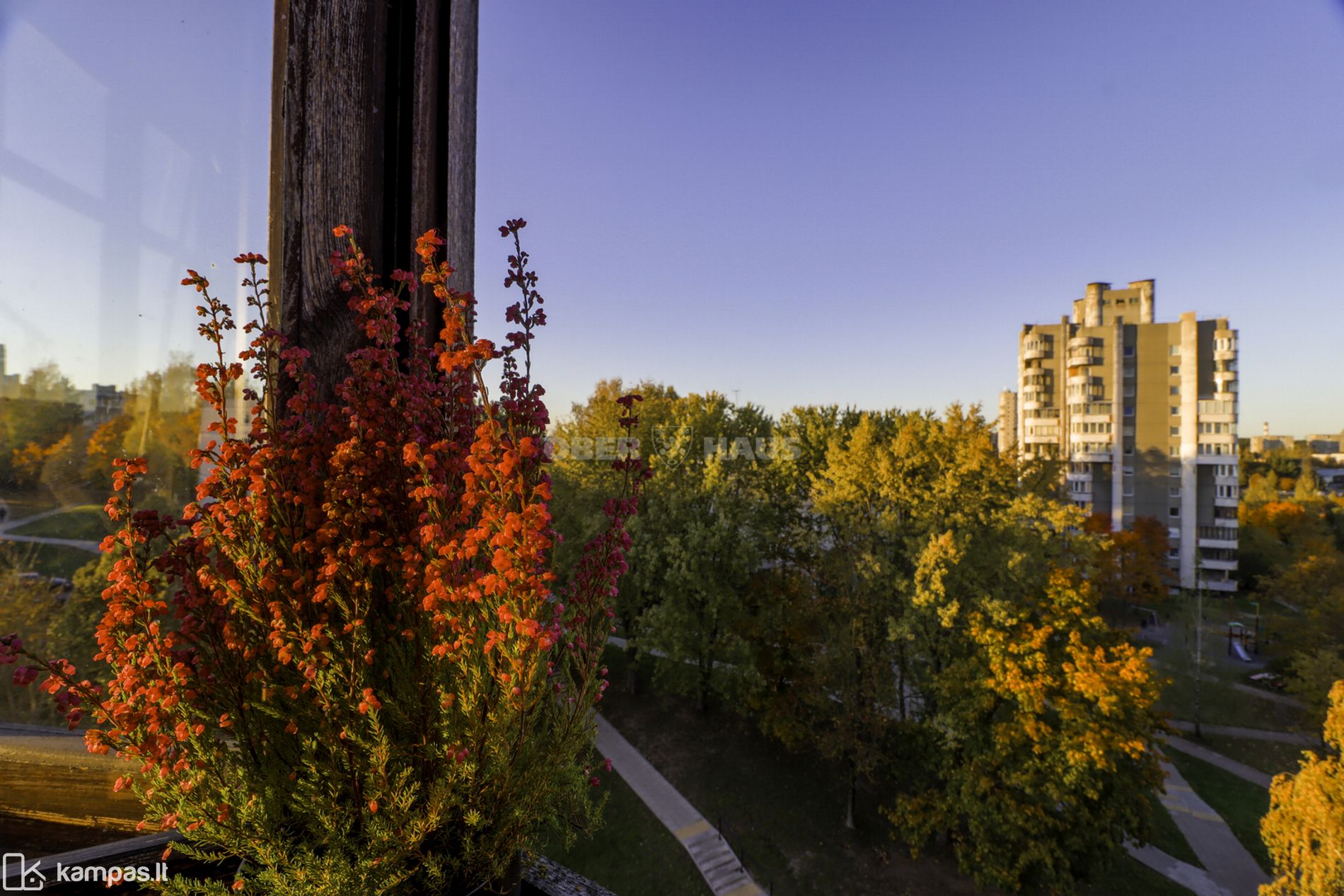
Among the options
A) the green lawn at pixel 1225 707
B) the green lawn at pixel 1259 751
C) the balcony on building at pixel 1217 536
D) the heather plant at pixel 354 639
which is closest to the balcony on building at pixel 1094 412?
the balcony on building at pixel 1217 536

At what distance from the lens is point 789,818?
34.3 feet

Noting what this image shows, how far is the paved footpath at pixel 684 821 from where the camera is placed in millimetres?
8836

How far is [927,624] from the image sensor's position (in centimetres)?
1048

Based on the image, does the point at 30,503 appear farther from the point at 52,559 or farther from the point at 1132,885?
the point at 1132,885

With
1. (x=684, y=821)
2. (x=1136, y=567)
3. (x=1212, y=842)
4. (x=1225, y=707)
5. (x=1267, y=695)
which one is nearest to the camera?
(x=684, y=821)

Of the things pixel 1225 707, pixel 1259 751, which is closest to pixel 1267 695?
pixel 1225 707

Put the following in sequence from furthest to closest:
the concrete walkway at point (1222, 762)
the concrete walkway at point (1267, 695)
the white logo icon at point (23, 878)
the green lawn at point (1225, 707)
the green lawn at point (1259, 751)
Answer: the concrete walkway at point (1267, 695) → the green lawn at point (1225, 707) → the green lawn at point (1259, 751) → the concrete walkway at point (1222, 762) → the white logo icon at point (23, 878)

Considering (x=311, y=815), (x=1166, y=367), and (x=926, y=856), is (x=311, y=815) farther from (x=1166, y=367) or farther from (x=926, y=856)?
(x=1166, y=367)

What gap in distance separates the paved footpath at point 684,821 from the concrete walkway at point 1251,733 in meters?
14.8

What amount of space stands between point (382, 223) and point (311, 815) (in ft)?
4.33

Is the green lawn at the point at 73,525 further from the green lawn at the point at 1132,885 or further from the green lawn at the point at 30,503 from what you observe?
the green lawn at the point at 1132,885

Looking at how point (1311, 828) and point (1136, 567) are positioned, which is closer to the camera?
point (1311, 828)

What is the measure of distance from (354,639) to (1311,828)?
10.7 meters

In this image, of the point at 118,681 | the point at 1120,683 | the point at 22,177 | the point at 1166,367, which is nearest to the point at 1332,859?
the point at 1120,683
